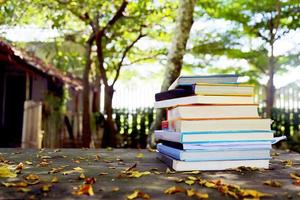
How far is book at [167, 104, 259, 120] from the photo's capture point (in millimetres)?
1941

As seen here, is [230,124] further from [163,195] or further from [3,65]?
[3,65]

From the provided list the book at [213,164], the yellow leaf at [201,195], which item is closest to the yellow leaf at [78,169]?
the book at [213,164]

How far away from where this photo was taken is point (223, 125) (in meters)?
1.93

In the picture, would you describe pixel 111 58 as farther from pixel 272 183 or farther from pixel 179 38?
pixel 272 183

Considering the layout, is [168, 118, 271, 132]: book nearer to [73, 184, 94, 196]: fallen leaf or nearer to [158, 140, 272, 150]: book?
[158, 140, 272, 150]: book

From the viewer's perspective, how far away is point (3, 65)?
45.5 ft

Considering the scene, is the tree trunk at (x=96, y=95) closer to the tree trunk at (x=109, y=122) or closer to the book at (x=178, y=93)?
the tree trunk at (x=109, y=122)

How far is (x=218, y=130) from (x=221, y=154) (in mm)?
110

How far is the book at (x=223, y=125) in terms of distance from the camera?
190cm

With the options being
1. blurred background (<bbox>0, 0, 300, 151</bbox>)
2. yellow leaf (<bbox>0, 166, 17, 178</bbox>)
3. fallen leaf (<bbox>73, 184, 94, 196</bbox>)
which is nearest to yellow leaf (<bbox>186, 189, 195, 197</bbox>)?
fallen leaf (<bbox>73, 184, 94, 196</bbox>)

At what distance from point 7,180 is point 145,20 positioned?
12.6 metres

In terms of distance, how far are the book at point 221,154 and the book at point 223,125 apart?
98 millimetres

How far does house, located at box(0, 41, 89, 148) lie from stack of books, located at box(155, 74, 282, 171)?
9641 millimetres

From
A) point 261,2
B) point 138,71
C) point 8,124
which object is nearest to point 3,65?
point 8,124
